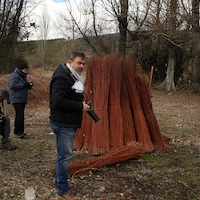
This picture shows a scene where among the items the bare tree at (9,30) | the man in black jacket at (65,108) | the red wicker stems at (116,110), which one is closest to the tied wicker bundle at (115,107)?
the red wicker stems at (116,110)

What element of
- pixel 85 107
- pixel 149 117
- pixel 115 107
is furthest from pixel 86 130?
pixel 85 107

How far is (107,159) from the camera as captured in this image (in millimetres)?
3205

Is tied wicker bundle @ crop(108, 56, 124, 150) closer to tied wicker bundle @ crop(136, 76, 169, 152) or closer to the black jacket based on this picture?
tied wicker bundle @ crop(136, 76, 169, 152)

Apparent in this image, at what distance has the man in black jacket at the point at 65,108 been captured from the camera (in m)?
2.12

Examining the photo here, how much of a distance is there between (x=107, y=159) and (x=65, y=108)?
4.79ft

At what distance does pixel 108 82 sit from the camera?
3.85m

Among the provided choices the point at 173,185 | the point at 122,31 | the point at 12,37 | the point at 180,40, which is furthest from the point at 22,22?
the point at 173,185

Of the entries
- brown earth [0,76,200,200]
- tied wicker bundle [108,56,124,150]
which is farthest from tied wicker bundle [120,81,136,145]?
brown earth [0,76,200,200]

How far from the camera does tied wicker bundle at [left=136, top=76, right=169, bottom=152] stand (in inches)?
159

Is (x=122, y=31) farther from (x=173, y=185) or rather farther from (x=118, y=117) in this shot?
(x=173, y=185)

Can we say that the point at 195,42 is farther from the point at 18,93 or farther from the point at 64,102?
the point at 64,102

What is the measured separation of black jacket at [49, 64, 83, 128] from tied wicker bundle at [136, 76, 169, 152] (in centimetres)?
223

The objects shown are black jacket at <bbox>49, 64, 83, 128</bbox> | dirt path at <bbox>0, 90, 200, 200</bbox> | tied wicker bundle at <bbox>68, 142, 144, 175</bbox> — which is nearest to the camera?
black jacket at <bbox>49, 64, 83, 128</bbox>

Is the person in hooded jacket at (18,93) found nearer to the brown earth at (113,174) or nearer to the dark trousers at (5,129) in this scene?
the brown earth at (113,174)
